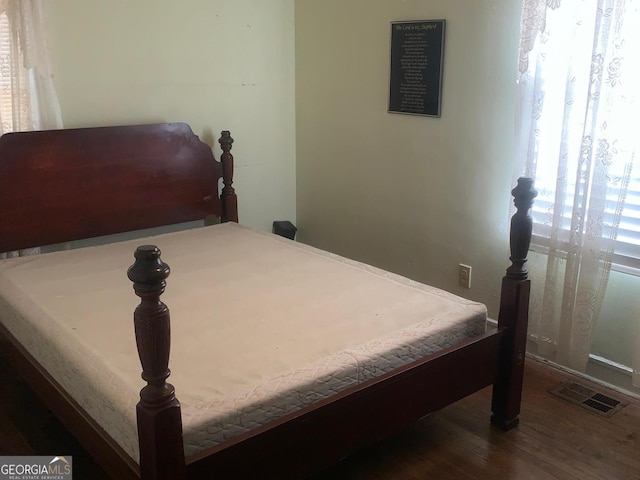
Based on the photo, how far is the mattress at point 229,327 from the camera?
1.82 meters

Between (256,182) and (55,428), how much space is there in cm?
202

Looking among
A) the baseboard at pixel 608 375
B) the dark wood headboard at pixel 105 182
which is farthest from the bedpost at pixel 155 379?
the baseboard at pixel 608 375

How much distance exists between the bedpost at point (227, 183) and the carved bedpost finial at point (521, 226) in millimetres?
1866

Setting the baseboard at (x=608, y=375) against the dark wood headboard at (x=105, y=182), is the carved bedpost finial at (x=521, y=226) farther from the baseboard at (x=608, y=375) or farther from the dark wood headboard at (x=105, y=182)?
the dark wood headboard at (x=105, y=182)

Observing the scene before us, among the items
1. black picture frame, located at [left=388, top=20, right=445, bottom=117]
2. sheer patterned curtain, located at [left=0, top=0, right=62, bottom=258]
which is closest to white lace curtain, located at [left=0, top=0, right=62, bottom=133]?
sheer patterned curtain, located at [left=0, top=0, right=62, bottom=258]

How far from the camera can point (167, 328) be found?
4.83 feet

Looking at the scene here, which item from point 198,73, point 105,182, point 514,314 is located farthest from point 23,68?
point 514,314

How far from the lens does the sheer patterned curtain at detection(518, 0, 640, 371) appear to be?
2.51 meters

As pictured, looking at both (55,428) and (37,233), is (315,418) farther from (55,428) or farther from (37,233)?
(37,233)

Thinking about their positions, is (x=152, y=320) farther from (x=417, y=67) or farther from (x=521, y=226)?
(x=417, y=67)

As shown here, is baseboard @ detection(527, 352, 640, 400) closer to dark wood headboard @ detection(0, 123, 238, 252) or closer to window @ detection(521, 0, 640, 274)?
window @ detection(521, 0, 640, 274)

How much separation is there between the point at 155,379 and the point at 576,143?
204 centimetres

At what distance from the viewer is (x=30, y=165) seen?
121 inches

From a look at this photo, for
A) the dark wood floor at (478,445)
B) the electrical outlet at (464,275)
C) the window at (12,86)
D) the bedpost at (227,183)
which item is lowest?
the dark wood floor at (478,445)
